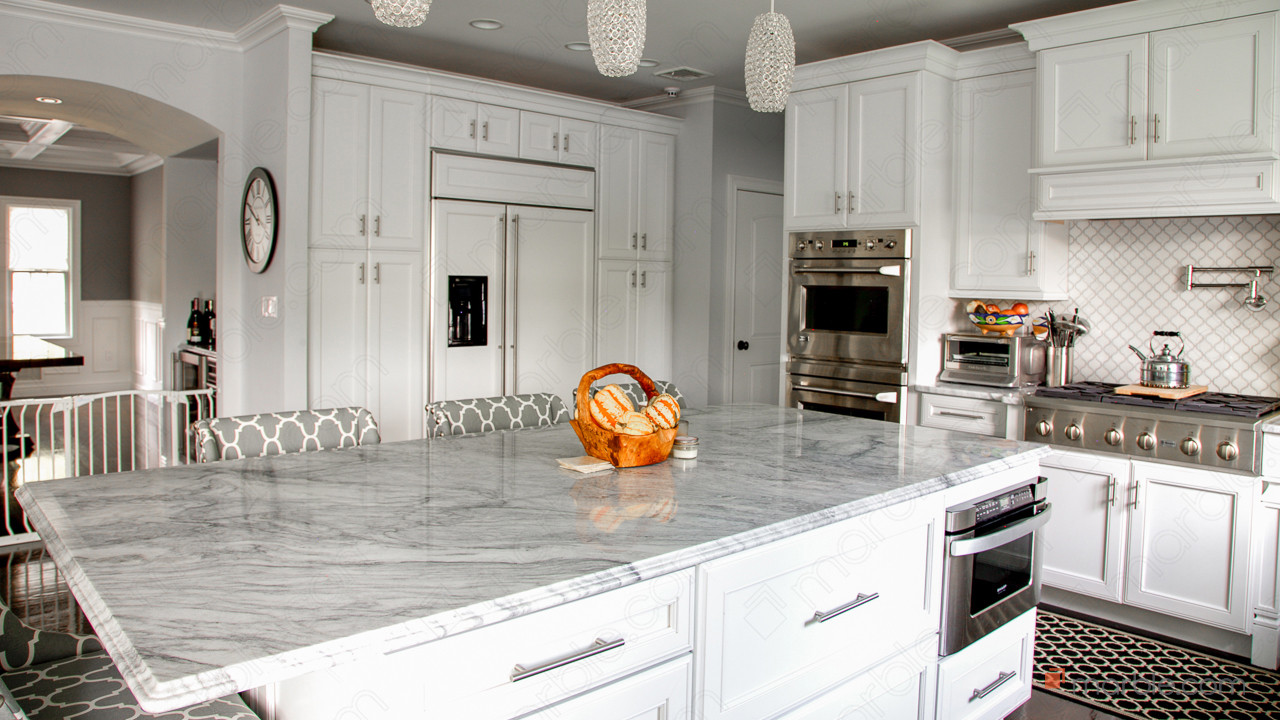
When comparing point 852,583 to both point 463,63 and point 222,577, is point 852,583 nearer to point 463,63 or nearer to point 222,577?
point 222,577

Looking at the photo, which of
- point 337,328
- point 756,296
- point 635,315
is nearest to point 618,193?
point 635,315

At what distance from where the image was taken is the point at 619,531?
5.09ft

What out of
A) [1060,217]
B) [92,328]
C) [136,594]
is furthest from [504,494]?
[92,328]

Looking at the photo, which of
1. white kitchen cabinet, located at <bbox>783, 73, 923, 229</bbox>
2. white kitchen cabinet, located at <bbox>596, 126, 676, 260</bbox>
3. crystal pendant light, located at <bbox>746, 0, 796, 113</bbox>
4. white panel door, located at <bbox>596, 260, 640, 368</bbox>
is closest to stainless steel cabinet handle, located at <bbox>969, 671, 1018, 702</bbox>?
crystal pendant light, located at <bbox>746, 0, 796, 113</bbox>

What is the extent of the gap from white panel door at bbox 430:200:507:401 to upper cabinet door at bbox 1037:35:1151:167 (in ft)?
9.11

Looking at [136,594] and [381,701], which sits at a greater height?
[136,594]

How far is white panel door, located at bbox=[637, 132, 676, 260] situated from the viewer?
17.9ft

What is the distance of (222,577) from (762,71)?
1.75 meters

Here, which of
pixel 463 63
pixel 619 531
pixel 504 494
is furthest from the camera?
pixel 463 63

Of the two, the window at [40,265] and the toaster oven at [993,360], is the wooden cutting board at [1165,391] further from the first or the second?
the window at [40,265]

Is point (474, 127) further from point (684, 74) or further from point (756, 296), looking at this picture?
point (756, 296)

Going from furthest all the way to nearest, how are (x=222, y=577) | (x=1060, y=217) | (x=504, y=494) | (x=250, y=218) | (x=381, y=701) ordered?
(x=250, y=218) < (x=1060, y=217) < (x=504, y=494) < (x=222, y=577) < (x=381, y=701)

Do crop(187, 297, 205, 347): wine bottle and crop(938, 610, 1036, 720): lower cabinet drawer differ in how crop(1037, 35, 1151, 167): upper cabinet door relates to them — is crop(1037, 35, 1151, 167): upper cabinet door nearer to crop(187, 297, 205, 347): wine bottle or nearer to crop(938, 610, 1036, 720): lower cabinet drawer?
crop(938, 610, 1036, 720): lower cabinet drawer

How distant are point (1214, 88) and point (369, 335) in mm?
3829
